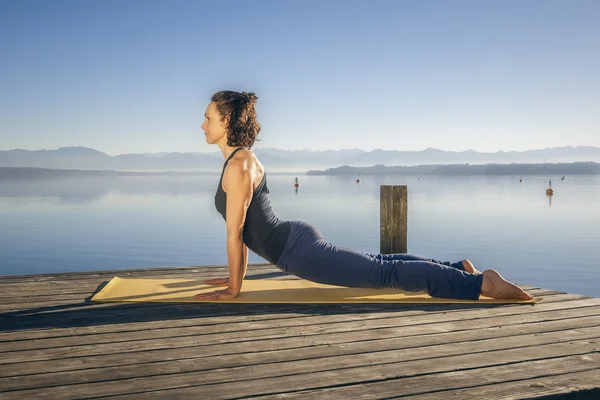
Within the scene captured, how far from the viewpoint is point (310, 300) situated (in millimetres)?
4270

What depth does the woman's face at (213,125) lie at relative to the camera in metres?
4.14

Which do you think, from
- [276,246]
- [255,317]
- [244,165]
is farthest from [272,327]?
[244,165]

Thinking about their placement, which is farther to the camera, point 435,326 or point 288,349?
point 435,326

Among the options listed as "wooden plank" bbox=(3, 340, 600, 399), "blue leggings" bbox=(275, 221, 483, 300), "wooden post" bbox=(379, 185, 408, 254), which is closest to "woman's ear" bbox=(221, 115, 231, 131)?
"blue leggings" bbox=(275, 221, 483, 300)

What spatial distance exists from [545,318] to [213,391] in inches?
95.5

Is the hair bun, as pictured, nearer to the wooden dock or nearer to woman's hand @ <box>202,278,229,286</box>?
the wooden dock

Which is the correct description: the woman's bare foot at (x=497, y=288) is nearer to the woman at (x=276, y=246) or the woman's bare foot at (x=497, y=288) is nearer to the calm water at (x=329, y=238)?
the woman at (x=276, y=246)

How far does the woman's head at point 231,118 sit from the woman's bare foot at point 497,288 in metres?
2.06

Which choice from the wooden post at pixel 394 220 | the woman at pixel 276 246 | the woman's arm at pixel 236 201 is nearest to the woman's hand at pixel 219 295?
the woman at pixel 276 246

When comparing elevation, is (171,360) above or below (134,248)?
above

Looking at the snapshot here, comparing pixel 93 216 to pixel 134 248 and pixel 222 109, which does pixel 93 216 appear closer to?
pixel 134 248

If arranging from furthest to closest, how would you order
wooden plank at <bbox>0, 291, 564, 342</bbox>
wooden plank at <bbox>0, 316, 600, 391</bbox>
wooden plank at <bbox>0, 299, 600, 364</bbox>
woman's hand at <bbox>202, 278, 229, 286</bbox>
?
woman's hand at <bbox>202, 278, 229, 286</bbox>
wooden plank at <bbox>0, 291, 564, 342</bbox>
wooden plank at <bbox>0, 299, 600, 364</bbox>
wooden plank at <bbox>0, 316, 600, 391</bbox>

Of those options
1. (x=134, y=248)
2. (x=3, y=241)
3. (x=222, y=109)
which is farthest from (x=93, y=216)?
(x=222, y=109)

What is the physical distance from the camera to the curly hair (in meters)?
4.09
